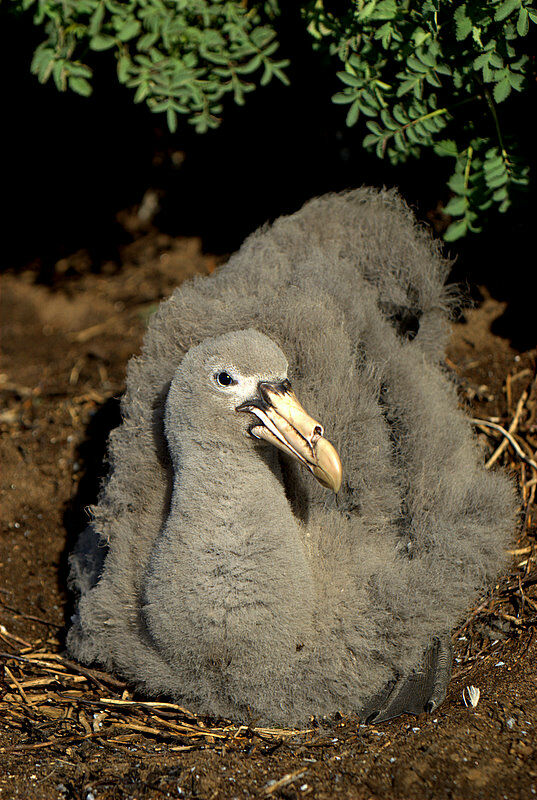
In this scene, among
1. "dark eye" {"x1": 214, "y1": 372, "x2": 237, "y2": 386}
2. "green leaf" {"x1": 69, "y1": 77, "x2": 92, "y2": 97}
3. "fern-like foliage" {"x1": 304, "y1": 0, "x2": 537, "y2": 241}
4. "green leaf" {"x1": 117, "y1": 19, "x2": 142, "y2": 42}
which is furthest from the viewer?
"green leaf" {"x1": 69, "y1": 77, "x2": 92, "y2": 97}

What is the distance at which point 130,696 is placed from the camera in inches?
139

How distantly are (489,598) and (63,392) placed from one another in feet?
10.7

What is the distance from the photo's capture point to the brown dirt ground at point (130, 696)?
267 cm

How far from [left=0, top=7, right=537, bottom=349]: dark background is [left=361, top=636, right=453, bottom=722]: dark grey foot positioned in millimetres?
2221

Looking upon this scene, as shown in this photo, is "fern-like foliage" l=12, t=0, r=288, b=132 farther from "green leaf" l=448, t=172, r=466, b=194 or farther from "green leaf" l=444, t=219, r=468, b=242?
"green leaf" l=444, t=219, r=468, b=242

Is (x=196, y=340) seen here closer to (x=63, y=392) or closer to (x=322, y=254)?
(x=322, y=254)

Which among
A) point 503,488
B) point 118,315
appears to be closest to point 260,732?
point 503,488

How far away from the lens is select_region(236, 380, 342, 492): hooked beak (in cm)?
289

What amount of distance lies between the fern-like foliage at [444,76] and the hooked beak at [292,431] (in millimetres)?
1559

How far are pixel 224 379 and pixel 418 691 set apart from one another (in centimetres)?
149

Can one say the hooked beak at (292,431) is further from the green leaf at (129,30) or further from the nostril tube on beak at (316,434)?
the green leaf at (129,30)

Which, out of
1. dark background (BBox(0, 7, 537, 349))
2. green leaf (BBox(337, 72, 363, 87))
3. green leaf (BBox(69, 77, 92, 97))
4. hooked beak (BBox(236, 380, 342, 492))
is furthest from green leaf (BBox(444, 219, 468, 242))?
green leaf (BBox(69, 77, 92, 97))

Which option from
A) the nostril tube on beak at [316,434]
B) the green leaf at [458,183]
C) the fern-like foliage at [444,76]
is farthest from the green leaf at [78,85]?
the nostril tube on beak at [316,434]

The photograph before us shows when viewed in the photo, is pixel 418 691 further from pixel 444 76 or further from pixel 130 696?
pixel 444 76
